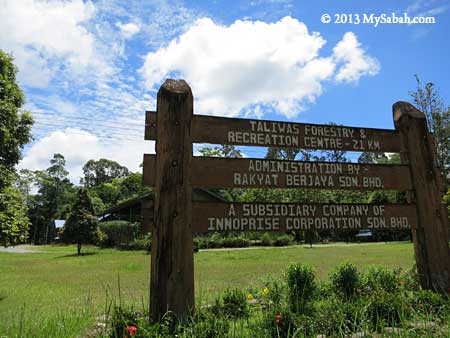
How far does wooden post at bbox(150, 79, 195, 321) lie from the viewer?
3.78m

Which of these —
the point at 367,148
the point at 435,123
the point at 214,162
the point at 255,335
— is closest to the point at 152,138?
the point at 214,162

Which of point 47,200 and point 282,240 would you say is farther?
point 47,200

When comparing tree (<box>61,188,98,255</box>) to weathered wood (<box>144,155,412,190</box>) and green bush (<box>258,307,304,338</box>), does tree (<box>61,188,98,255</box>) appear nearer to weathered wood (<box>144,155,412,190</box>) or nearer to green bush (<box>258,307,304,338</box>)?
weathered wood (<box>144,155,412,190</box>)

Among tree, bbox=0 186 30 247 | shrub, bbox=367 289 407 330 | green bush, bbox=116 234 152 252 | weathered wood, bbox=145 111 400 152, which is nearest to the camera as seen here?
shrub, bbox=367 289 407 330

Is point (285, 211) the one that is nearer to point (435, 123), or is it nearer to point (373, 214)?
point (373, 214)

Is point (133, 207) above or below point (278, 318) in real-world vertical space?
above

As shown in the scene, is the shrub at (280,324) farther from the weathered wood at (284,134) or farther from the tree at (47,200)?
the tree at (47,200)

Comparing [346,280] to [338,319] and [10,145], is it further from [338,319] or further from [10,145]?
[10,145]

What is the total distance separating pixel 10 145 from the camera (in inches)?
408

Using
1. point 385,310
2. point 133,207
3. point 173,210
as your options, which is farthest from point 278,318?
point 133,207

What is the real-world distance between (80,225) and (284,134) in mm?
23519

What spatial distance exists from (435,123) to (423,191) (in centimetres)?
3980

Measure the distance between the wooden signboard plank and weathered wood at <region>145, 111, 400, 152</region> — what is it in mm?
880

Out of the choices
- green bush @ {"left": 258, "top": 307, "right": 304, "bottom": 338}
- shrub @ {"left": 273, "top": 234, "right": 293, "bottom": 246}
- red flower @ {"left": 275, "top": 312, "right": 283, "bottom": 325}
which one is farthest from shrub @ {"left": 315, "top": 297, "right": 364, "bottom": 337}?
shrub @ {"left": 273, "top": 234, "right": 293, "bottom": 246}
